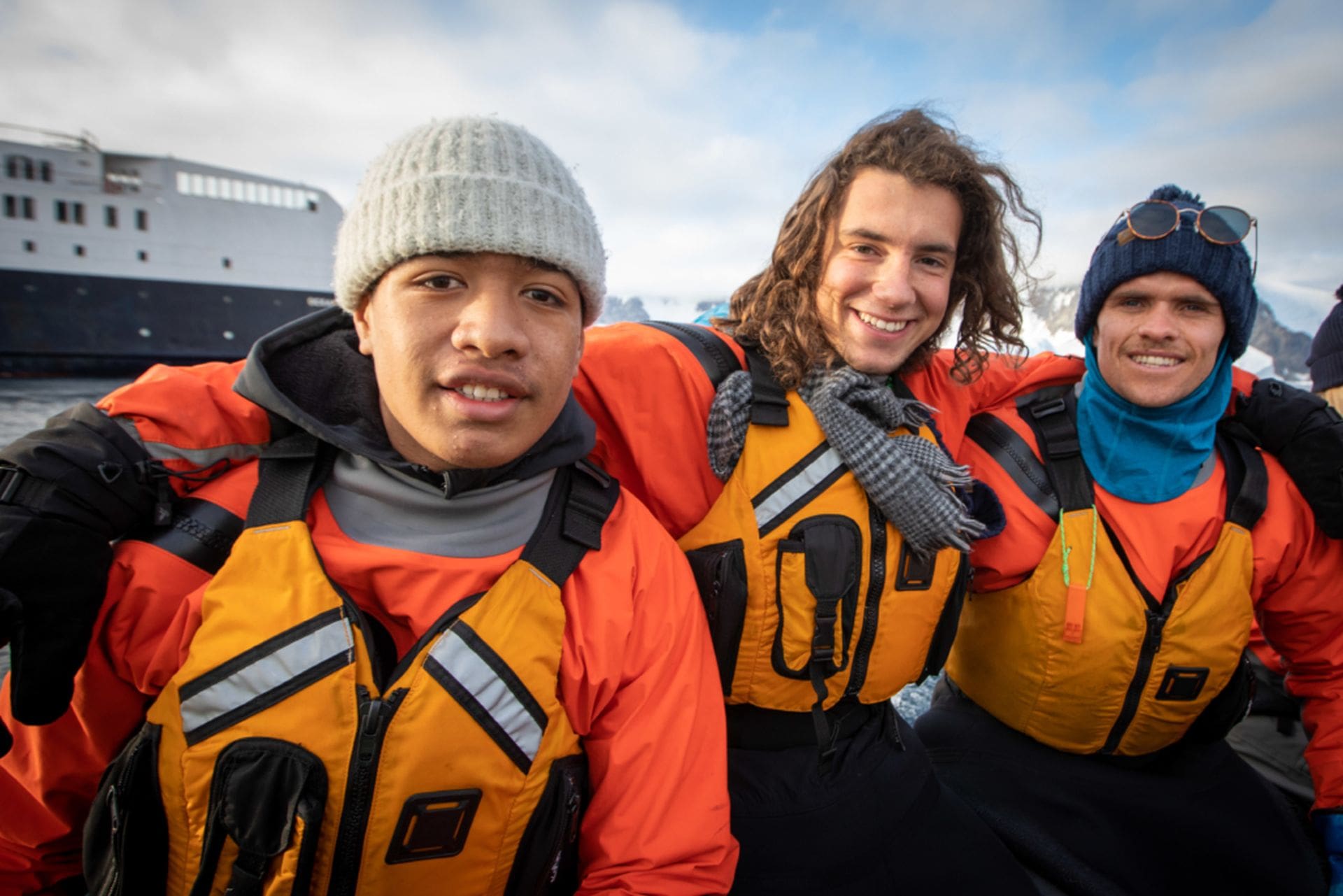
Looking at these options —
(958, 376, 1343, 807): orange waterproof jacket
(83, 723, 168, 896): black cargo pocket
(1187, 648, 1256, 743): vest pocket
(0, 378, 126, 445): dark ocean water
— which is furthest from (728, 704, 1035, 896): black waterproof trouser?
(0, 378, 126, 445): dark ocean water

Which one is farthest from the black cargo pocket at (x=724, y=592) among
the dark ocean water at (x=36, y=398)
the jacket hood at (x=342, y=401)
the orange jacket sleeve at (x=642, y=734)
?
the dark ocean water at (x=36, y=398)

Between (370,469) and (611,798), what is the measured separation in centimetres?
91

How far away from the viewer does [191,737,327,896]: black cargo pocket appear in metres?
1.08

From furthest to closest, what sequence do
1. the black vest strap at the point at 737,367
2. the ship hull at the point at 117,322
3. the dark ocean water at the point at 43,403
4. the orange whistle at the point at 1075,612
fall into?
the ship hull at the point at 117,322
the dark ocean water at the point at 43,403
the orange whistle at the point at 1075,612
the black vest strap at the point at 737,367

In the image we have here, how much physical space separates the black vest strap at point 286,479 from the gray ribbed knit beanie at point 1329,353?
4.19 m

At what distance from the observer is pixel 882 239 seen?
184 centimetres

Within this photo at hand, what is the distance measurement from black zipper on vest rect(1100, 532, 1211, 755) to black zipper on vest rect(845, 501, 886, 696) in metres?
0.91

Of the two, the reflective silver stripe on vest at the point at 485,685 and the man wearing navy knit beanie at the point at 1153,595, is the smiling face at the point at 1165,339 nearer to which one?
the man wearing navy knit beanie at the point at 1153,595

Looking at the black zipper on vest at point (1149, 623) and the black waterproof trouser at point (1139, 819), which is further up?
the black zipper on vest at point (1149, 623)

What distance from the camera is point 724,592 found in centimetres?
165

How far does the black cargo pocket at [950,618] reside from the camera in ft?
6.07

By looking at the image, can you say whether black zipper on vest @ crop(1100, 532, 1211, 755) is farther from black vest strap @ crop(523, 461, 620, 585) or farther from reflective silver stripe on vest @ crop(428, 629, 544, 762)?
reflective silver stripe on vest @ crop(428, 629, 544, 762)

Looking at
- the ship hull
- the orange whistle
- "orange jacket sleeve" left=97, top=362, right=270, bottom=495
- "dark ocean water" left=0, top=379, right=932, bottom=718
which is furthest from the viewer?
the ship hull

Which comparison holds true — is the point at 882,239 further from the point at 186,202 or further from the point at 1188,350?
the point at 186,202
